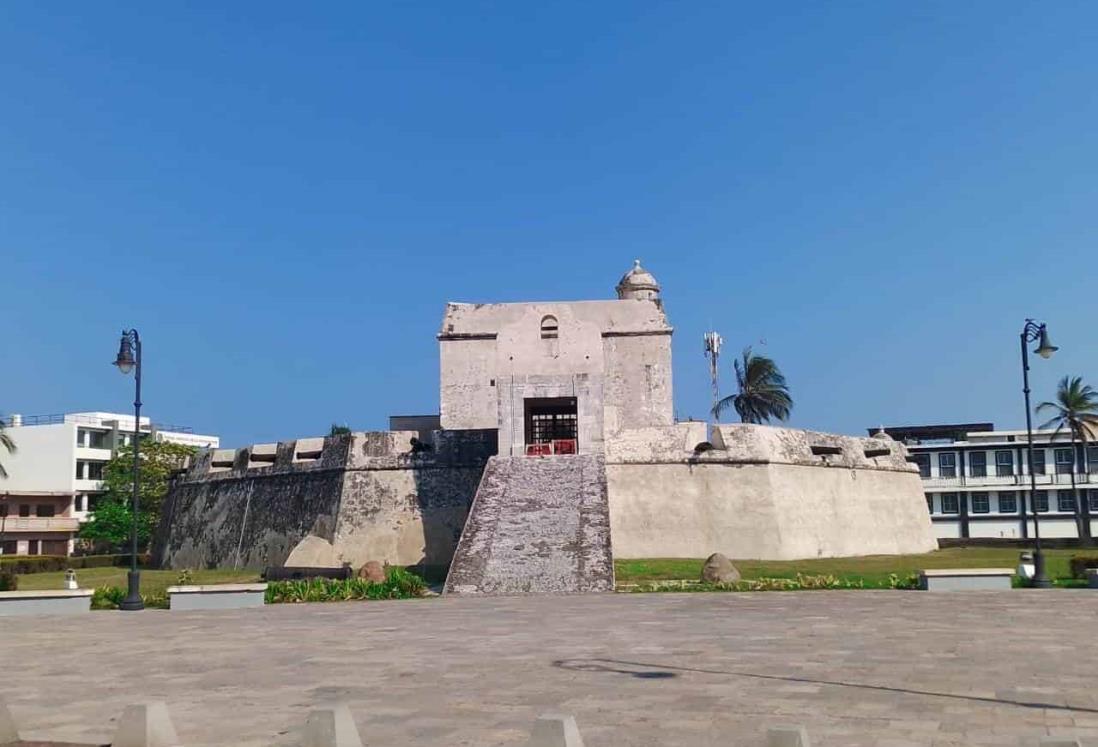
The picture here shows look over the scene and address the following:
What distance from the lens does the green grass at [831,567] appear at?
2206 cm

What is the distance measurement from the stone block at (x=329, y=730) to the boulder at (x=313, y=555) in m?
20.7

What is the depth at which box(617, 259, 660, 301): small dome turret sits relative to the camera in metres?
42.2

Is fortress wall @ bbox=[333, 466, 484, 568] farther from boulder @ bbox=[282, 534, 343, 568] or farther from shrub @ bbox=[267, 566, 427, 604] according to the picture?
shrub @ bbox=[267, 566, 427, 604]

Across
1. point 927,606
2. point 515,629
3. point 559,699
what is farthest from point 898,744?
point 927,606

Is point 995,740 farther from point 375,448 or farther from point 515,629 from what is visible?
point 375,448

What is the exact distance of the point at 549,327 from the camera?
32.0m

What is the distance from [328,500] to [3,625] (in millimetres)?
13241

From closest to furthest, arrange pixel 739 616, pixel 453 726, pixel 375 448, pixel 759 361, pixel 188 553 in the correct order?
pixel 453 726, pixel 739 616, pixel 375 448, pixel 188 553, pixel 759 361

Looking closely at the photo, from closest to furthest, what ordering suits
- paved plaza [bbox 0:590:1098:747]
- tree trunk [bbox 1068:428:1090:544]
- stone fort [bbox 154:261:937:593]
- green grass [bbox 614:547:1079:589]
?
1. paved plaza [bbox 0:590:1098:747]
2. green grass [bbox 614:547:1079:589]
3. stone fort [bbox 154:261:937:593]
4. tree trunk [bbox 1068:428:1090:544]

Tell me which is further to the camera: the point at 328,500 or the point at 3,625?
the point at 328,500

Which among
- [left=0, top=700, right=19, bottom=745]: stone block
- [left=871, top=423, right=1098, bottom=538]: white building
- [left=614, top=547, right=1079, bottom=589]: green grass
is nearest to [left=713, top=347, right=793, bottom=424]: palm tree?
[left=871, top=423, right=1098, bottom=538]: white building

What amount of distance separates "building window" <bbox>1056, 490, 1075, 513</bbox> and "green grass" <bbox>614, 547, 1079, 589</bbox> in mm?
33964

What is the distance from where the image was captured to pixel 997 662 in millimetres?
10000

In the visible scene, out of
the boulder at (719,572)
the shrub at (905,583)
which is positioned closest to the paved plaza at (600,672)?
the shrub at (905,583)
